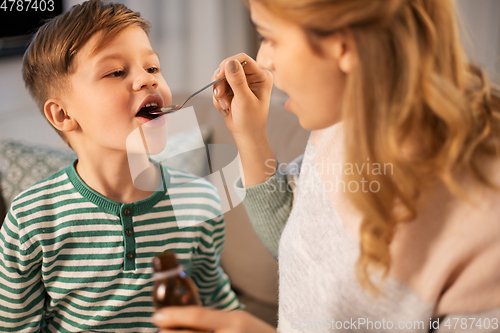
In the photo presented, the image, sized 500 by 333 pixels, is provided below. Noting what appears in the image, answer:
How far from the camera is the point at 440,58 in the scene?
0.47 metres

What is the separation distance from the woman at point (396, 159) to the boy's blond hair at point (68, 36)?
11.9 inches

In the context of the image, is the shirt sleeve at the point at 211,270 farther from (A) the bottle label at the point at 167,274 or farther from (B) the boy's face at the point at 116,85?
(A) the bottle label at the point at 167,274

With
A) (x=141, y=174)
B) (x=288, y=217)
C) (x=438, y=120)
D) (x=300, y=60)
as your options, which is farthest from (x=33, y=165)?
(x=438, y=120)

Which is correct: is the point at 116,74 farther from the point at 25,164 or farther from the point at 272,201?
the point at 25,164

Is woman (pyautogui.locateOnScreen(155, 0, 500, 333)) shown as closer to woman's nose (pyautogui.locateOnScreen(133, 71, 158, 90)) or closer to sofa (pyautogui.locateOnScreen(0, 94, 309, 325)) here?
woman's nose (pyautogui.locateOnScreen(133, 71, 158, 90))

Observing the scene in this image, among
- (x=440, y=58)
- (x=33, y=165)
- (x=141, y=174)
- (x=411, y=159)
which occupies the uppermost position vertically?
(x=440, y=58)

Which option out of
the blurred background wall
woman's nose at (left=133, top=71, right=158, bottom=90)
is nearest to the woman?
woman's nose at (left=133, top=71, right=158, bottom=90)

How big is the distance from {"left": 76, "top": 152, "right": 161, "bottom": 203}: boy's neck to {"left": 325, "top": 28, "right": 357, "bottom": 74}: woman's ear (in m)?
0.46

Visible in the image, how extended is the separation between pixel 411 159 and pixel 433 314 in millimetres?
236

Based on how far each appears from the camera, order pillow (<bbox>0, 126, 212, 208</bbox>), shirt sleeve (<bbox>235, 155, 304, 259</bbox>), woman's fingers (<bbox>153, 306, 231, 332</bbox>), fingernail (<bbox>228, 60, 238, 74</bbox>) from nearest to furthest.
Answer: woman's fingers (<bbox>153, 306, 231, 332</bbox>), fingernail (<bbox>228, 60, 238, 74</bbox>), shirt sleeve (<bbox>235, 155, 304, 259</bbox>), pillow (<bbox>0, 126, 212, 208</bbox>)

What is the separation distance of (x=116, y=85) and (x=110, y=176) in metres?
0.19

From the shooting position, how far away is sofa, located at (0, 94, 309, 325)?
109 centimetres

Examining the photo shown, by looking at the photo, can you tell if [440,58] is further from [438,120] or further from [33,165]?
[33,165]

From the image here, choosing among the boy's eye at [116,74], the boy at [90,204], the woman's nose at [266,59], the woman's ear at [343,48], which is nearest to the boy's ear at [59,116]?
the boy at [90,204]
